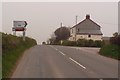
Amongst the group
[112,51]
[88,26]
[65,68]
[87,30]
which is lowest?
[65,68]

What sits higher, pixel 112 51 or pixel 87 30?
pixel 87 30

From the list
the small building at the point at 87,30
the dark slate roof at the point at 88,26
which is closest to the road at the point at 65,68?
the small building at the point at 87,30

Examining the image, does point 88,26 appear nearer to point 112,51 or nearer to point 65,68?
point 112,51

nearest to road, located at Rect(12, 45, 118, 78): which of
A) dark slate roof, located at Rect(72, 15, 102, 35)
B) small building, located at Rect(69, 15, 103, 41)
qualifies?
small building, located at Rect(69, 15, 103, 41)

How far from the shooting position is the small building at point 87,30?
370 ft

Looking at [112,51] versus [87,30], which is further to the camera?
[87,30]

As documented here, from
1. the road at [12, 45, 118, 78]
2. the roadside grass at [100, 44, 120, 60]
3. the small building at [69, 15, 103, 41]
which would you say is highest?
the small building at [69, 15, 103, 41]

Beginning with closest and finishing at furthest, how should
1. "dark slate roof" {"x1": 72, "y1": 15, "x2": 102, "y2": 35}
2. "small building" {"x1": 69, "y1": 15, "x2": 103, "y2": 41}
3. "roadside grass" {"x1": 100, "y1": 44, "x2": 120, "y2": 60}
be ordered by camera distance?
1. "roadside grass" {"x1": 100, "y1": 44, "x2": 120, "y2": 60}
2. "small building" {"x1": 69, "y1": 15, "x2": 103, "y2": 41}
3. "dark slate roof" {"x1": 72, "y1": 15, "x2": 102, "y2": 35}

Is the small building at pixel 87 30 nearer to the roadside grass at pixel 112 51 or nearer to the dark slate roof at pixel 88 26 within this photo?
the dark slate roof at pixel 88 26

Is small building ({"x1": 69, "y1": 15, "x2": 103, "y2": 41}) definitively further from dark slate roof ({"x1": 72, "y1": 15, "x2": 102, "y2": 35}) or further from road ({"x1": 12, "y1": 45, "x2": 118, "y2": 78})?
road ({"x1": 12, "y1": 45, "x2": 118, "y2": 78})

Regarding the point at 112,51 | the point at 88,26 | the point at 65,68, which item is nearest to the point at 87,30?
the point at 88,26

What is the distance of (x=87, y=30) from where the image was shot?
114438mm

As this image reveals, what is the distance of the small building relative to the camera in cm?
11281

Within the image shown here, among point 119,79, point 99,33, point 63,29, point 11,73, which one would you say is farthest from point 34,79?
point 63,29
